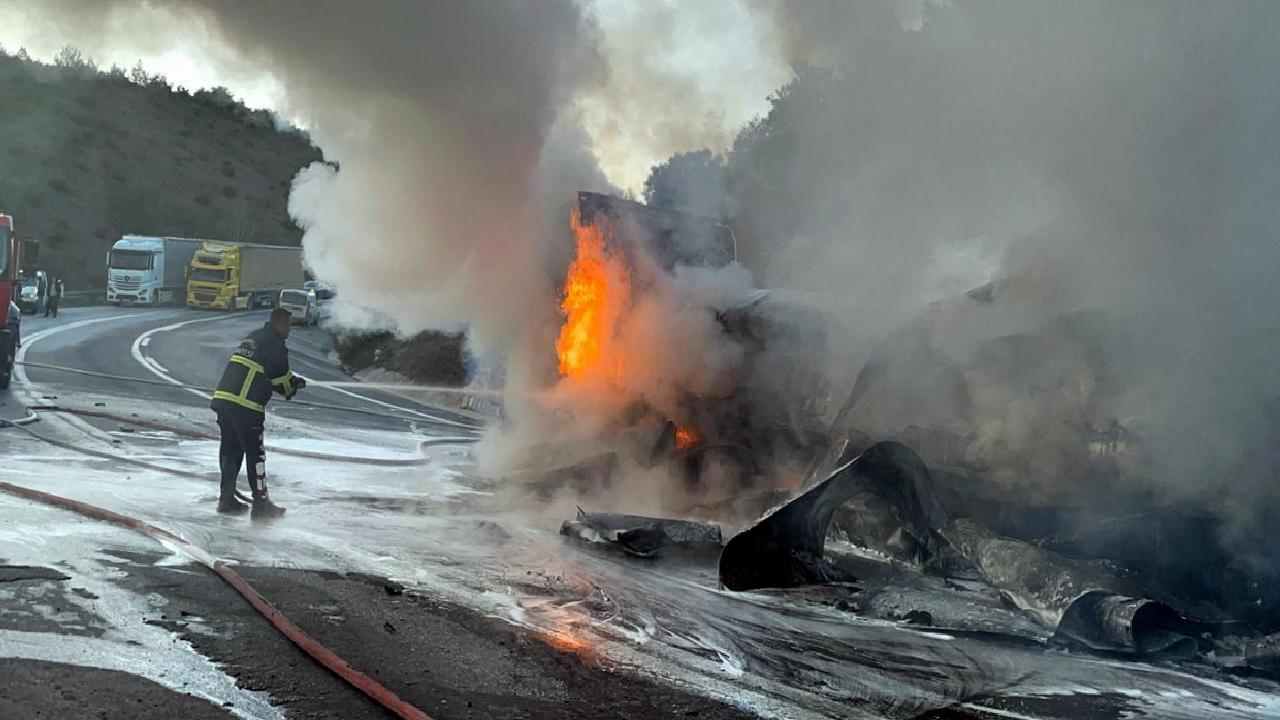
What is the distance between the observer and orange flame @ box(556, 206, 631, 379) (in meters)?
13.2

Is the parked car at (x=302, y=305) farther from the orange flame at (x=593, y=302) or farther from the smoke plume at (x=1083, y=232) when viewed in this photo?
the smoke plume at (x=1083, y=232)

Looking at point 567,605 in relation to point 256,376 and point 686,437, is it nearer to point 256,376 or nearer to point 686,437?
point 256,376

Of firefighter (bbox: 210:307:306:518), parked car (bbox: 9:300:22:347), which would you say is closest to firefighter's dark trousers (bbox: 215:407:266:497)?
firefighter (bbox: 210:307:306:518)

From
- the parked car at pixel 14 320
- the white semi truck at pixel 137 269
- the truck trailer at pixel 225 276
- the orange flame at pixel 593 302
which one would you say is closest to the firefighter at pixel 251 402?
the orange flame at pixel 593 302

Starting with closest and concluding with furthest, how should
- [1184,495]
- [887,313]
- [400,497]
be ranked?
[1184,495] < [400,497] < [887,313]

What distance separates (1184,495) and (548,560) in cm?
468

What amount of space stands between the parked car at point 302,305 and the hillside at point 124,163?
59.8ft

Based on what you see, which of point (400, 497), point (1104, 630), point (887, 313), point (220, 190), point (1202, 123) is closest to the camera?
point (1104, 630)

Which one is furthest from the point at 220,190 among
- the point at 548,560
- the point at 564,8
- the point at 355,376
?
the point at 548,560

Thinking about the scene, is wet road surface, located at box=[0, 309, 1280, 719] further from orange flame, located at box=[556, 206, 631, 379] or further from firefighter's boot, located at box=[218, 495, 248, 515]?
orange flame, located at box=[556, 206, 631, 379]

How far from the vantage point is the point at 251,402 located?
9.91 meters

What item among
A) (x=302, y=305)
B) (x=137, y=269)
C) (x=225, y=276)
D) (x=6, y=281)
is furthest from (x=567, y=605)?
(x=137, y=269)

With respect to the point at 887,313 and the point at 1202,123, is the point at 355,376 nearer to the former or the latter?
the point at 887,313

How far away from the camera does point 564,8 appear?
1335cm
